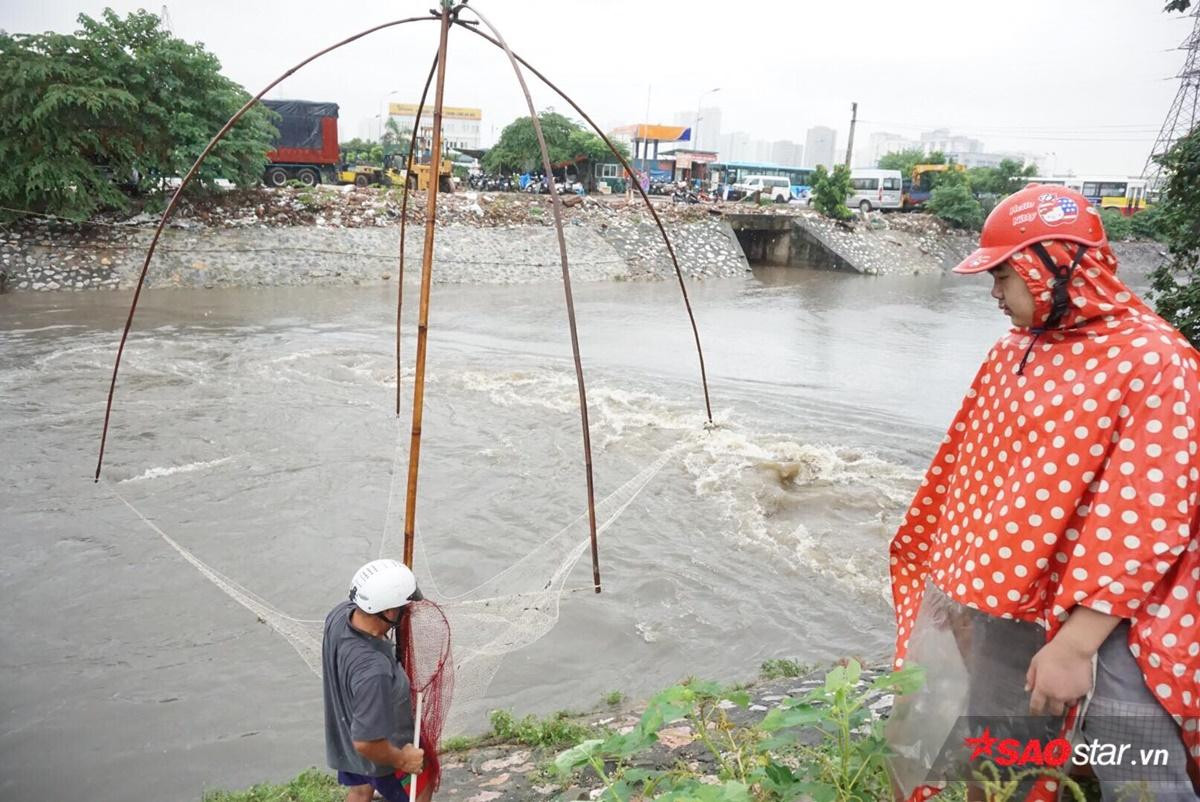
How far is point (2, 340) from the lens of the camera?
10.0m

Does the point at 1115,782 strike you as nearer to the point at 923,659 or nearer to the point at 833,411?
the point at 923,659

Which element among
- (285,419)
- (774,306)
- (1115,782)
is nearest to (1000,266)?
(1115,782)

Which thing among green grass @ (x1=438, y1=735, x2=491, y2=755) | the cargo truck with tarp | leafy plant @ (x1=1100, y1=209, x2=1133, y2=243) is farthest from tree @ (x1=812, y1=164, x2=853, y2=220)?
green grass @ (x1=438, y1=735, x2=491, y2=755)

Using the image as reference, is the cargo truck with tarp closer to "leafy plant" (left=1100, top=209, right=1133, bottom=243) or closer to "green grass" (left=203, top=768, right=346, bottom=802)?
"green grass" (left=203, top=768, right=346, bottom=802)

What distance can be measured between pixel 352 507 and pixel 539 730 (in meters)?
3.02

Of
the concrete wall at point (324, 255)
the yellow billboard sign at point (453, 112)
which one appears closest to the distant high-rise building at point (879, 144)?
the yellow billboard sign at point (453, 112)

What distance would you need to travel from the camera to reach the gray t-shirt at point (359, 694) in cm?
213

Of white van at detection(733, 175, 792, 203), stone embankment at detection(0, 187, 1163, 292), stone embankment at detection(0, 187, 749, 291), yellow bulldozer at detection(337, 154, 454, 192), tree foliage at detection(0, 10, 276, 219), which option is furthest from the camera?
white van at detection(733, 175, 792, 203)

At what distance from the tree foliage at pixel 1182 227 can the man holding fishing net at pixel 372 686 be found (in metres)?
4.24

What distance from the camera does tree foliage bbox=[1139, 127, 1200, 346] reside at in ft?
13.9

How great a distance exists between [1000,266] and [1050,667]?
685 mm

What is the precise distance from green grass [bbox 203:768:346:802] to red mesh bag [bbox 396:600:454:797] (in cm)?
67

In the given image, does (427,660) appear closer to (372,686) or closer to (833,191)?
(372,686)

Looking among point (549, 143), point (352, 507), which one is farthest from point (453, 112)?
point (352, 507)
